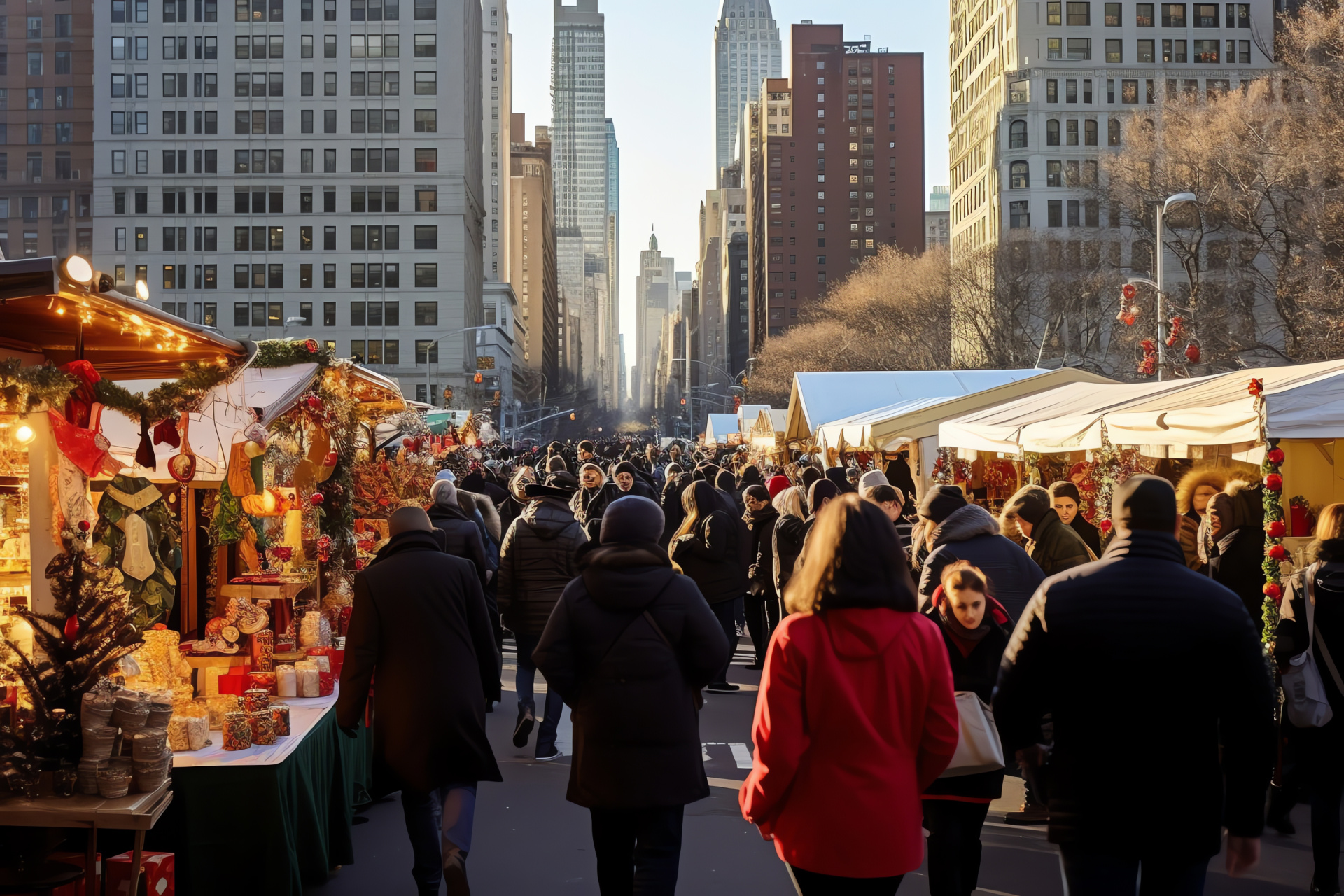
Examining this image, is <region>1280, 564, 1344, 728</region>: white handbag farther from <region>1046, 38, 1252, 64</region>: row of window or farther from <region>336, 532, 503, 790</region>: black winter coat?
<region>1046, 38, 1252, 64</region>: row of window

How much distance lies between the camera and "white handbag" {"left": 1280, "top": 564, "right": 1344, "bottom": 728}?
17.3 ft

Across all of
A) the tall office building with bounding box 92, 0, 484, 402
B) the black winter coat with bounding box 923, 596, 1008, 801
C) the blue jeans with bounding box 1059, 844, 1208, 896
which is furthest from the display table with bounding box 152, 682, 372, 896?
the tall office building with bounding box 92, 0, 484, 402

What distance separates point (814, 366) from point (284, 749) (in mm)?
59048

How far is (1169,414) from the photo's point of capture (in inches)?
345

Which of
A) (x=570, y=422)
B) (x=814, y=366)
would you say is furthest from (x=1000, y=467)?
(x=570, y=422)

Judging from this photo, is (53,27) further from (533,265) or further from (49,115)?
(533,265)

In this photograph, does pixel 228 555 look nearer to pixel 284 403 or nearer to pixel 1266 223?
pixel 284 403

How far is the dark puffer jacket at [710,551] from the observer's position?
395 inches

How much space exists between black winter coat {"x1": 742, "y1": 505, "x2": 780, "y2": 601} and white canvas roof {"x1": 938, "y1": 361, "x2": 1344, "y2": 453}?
2915 millimetres

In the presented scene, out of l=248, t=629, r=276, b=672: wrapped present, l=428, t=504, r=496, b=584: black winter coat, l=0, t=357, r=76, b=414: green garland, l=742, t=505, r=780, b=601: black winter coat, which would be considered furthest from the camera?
l=742, t=505, r=780, b=601: black winter coat

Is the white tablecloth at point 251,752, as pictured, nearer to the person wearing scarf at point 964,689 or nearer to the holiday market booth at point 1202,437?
the person wearing scarf at point 964,689

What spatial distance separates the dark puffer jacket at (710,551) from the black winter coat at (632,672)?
5.75 metres

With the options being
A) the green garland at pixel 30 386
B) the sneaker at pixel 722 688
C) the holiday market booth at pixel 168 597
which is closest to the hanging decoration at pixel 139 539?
the holiday market booth at pixel 168 597

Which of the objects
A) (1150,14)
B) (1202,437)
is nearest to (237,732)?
(1202,437)
